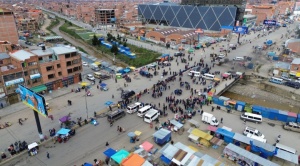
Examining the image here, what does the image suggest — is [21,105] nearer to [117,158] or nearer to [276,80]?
[117,158]

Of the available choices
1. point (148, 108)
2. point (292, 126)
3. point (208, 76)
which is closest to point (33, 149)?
point (148, 108)

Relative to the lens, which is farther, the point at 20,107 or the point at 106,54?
the point at 106,54

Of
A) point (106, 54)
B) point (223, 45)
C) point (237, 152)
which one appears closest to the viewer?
point (237, 152)

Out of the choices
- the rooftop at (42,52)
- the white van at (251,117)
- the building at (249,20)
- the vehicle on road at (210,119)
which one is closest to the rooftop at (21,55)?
the rooftop at (42,52)

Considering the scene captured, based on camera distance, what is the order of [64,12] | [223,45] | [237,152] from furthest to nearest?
[64,12] < [223,45] < [237,152]

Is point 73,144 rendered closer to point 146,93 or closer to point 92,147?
point 92,147

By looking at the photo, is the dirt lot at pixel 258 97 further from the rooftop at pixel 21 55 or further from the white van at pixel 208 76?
the rooftop at pixel 21 55

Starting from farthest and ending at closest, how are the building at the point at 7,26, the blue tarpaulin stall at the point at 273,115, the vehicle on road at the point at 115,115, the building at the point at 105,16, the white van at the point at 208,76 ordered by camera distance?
the building at the point at 105,16, the building at the point at 7,26, the white van at the point at 208,76, the blue tarpaulin stall at the point at 273,115, the vehicle on road at the point at 115,115

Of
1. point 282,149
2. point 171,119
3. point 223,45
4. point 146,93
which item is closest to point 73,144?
point 171,119
